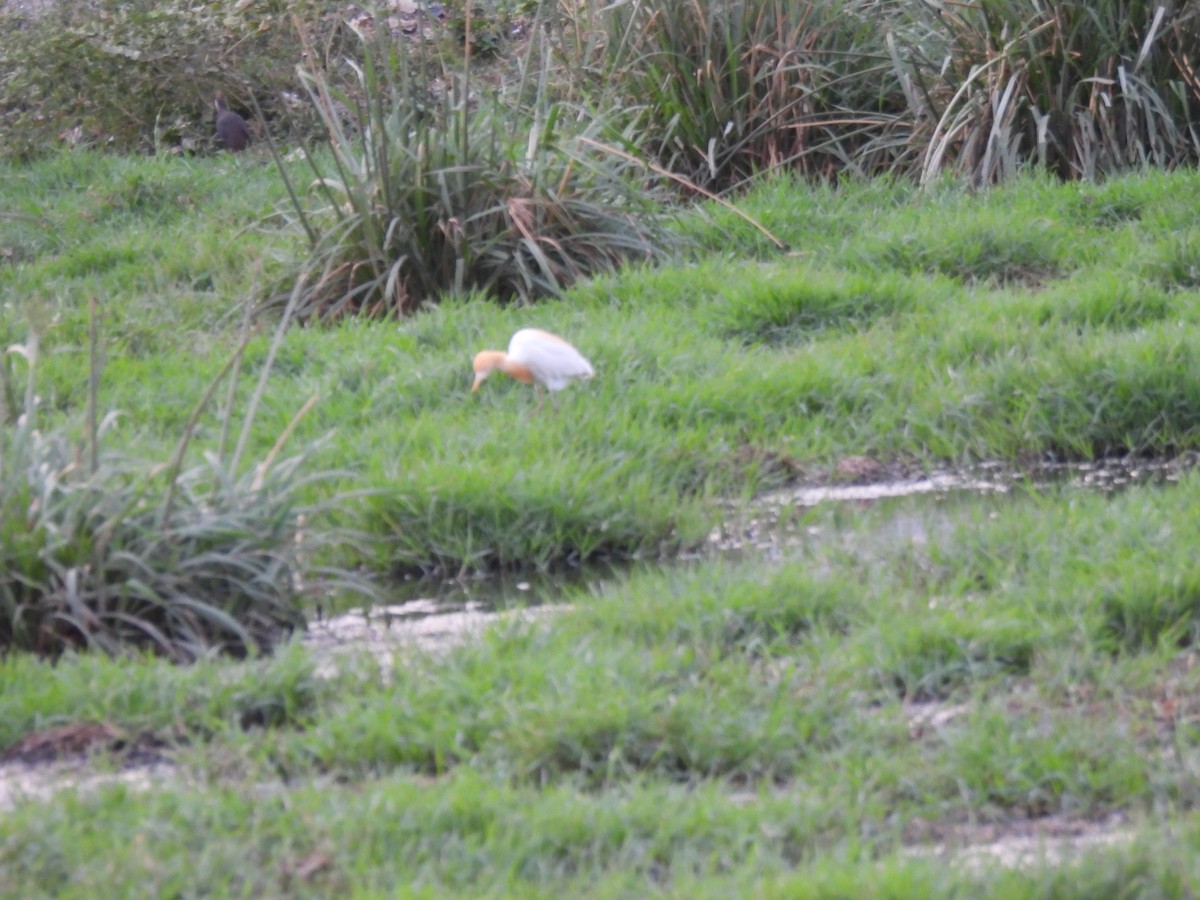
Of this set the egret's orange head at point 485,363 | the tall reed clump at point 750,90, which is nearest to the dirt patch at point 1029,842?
the egret's orange head at point 485,363

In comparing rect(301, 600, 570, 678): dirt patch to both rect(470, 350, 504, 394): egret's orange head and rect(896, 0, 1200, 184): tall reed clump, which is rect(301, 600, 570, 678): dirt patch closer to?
rect(470, 350, 504, 394): egret's orange head

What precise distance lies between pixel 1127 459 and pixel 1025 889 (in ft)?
9.42

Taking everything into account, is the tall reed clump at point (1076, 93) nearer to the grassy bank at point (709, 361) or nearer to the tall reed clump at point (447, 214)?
the grassy bank at point (709, 361)

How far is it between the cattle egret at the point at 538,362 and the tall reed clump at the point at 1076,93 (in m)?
3.01

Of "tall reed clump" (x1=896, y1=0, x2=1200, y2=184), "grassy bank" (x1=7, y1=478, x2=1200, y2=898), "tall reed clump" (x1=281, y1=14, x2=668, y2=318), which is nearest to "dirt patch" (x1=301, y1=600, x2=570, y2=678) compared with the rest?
"grassy bank" (x1=7, y1=478, x2=1200, y2=898)

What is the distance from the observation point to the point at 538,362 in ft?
17.3

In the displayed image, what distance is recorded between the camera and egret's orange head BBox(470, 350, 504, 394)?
534 cm

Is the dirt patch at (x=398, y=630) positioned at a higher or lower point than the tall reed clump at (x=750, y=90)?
lower

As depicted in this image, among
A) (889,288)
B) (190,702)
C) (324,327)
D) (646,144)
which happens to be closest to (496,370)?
(324,327)

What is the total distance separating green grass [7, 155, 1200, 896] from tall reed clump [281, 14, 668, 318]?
278 millimetres

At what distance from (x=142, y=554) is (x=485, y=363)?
70.3 inches

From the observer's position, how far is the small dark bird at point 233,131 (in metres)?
9.72

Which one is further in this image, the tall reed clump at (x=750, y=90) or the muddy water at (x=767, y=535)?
the tall reed clump at (x=750, y=90)

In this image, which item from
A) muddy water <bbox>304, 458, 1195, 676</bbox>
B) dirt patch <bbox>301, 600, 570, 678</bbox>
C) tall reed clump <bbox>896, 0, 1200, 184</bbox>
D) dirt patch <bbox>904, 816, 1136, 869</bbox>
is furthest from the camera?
tall reed clump <bbox>896, 0, 1200, 184</bbox>
